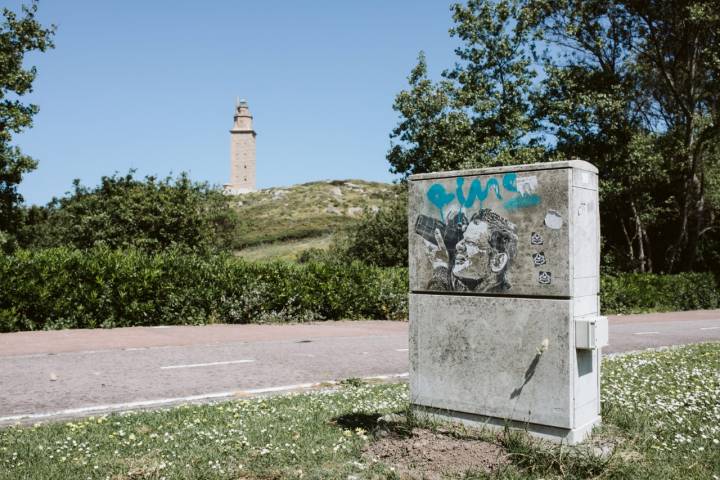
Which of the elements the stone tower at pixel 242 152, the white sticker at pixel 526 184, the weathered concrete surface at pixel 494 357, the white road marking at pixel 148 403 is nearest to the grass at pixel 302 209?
the stone tower at pixel 242 152

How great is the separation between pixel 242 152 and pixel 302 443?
383 feet

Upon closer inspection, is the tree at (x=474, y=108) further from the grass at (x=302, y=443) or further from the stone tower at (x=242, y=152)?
the stone tower at (x=242, y=152)

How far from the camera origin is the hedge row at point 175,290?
14.3 meters

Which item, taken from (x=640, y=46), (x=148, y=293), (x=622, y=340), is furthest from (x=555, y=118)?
(x=148, y=293)

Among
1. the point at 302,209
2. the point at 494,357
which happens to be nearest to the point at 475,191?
the point at 494,357

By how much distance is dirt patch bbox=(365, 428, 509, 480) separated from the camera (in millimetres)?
4455

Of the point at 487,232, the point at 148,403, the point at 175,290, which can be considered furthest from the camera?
the point at 175,290

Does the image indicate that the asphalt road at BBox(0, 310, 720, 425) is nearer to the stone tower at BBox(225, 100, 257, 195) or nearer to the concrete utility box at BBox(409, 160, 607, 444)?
the concrete utility box at BBox(409, 160, 607, 444)

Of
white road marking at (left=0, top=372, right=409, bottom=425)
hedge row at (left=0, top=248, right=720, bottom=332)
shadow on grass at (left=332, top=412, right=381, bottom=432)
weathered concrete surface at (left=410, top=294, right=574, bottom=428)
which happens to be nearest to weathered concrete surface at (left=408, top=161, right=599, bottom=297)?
weathered concrete surface at (left=410, top=294, right=574, bottom=428)

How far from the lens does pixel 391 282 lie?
1981cm

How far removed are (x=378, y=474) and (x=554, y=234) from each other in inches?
84.0

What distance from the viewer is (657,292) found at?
27.4 metres

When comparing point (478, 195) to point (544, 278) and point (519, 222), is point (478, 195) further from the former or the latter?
point (544, 278)

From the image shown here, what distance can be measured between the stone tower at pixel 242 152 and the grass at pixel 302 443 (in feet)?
372
